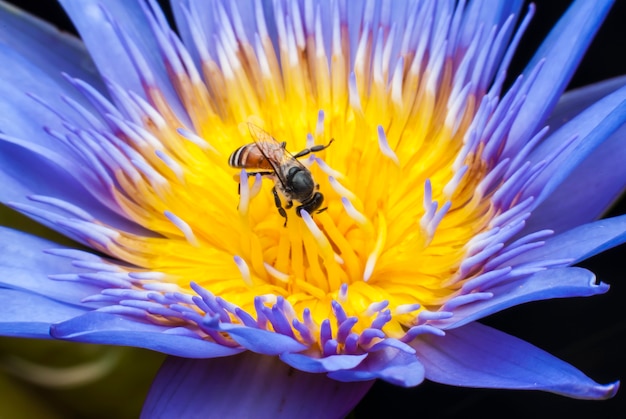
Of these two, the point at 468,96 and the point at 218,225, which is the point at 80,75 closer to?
the point at 218,225

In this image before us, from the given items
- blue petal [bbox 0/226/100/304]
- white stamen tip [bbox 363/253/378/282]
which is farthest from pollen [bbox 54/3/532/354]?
blue petal [bbox 0/226/100/304]

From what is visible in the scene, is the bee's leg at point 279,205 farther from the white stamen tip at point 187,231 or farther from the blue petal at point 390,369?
the blue petal at point 390,369

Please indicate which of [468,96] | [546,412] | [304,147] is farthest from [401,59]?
[546,412]

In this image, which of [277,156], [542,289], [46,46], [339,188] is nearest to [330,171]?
[339,188]

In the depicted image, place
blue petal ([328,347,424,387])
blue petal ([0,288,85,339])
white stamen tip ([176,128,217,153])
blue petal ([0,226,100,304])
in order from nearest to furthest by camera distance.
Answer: blue petal ([328,347,424,387]), blue petal ([0,288,85,339]), blue petal ([0,226,100,304]), white stamen tip ([176,128,217,153])

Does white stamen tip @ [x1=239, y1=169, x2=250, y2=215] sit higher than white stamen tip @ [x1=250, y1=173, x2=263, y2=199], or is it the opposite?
white stamen tip @ [x1=250, y1=173, x2=263, y2=199]

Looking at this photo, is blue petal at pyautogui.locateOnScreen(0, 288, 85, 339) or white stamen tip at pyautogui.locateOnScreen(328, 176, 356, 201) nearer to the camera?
blue petal at pyautogui.locateOnScreen(0, 288, 85, 339)

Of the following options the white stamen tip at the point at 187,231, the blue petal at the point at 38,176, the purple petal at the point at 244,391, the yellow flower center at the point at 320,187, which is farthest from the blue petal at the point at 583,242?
the blue petal at the point at 38,176

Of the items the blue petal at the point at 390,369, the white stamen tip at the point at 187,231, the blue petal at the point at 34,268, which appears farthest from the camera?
the white stamen tip at the point at 187,231

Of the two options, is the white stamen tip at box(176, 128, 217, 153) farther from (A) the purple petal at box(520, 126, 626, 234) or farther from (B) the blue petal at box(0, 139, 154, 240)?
(A) the purple petal at box(520, 126, 626, 234)
